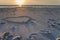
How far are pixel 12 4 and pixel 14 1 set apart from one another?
0.19 ft

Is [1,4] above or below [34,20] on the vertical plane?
above

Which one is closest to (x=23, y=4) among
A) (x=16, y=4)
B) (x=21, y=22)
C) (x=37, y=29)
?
(x=16, y=4)

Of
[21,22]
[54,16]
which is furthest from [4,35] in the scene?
[54,16]

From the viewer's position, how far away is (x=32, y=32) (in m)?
2.36

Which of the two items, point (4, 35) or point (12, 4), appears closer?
point (4, 35)

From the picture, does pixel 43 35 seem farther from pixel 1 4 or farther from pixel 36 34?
pixel 1 4

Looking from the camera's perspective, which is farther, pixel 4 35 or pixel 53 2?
pixel 53 2

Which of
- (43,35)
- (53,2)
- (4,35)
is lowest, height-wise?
(43,35)

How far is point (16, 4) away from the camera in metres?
2.49

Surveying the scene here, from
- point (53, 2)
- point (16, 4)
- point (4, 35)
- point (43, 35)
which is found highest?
point (16, 4)

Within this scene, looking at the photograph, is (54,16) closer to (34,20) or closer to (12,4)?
(34,20)

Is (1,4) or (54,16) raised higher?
(1,4)

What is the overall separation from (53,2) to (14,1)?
0.64m

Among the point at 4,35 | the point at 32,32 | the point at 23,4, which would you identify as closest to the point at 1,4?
the point at 23,4
